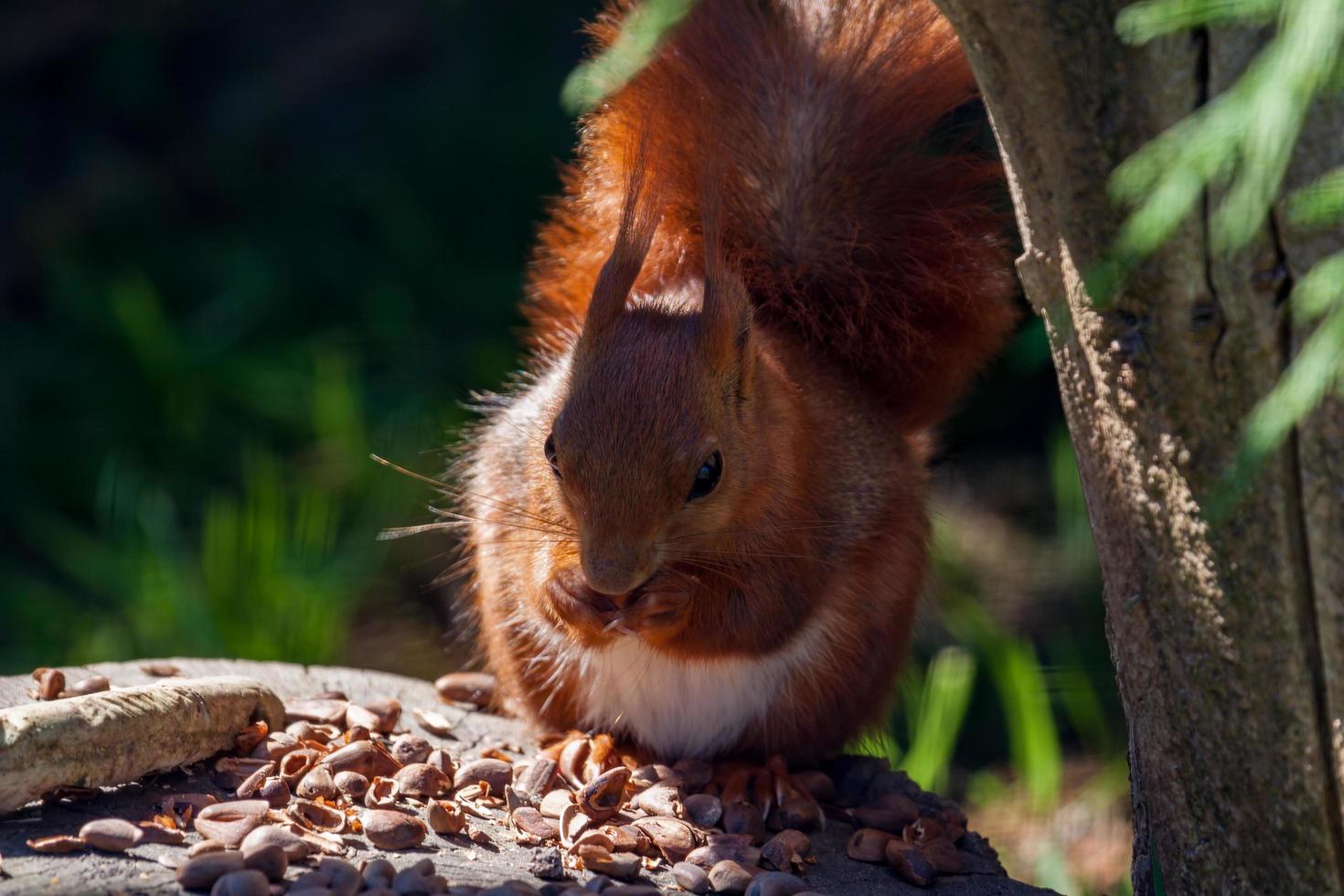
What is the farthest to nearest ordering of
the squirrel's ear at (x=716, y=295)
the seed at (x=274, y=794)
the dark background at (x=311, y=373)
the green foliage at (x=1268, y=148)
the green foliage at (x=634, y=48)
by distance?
1. the dark background at (x=311, y=373)
2. the squirrel's ear at (x=716, y=295)
3. the seed at (x=274, y=794)
4. the green foliage at (x=634, y=48)
5. the green foliage at (x=1268, y=148)

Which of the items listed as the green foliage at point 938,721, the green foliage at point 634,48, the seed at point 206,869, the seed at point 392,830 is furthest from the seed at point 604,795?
the green foliage at point 938,721

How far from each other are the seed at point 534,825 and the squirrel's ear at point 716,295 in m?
0.55

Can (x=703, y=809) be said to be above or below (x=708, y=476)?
below

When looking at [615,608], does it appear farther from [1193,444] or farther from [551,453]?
[1193,444]

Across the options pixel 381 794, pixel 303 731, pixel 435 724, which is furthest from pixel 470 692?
pixel 381 794

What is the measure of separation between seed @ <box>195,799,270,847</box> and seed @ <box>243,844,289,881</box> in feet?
0.23

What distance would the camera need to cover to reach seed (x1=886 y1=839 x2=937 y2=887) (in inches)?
58.1

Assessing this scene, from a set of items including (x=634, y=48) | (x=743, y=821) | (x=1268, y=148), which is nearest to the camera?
(x=1268, y=148)

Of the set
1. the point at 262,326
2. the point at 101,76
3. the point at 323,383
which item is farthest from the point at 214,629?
the point at 101,76

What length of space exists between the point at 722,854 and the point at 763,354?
631 millimetres

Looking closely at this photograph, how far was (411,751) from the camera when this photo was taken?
5.28 ft

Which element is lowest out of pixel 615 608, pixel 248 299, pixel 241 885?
pixel 241 885

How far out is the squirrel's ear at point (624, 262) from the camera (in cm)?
162

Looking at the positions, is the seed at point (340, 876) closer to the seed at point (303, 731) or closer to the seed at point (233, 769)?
the seed at point (233, 769)
